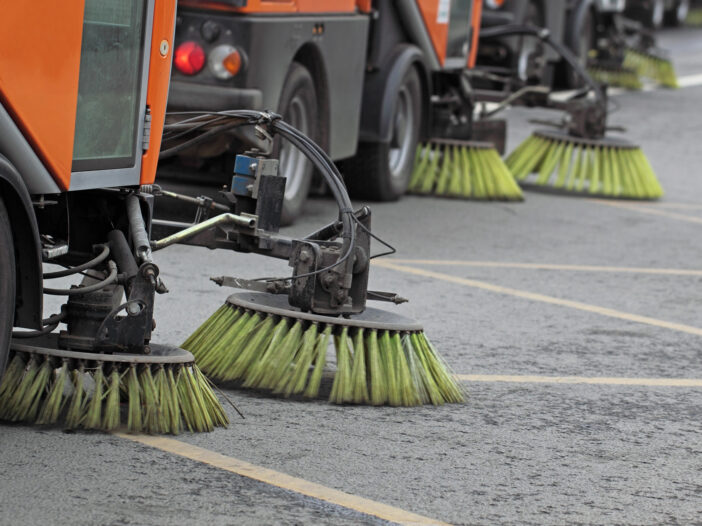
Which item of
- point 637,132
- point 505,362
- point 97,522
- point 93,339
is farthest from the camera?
point 637,132

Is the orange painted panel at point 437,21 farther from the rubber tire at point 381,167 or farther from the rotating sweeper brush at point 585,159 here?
the rotating sweeper brush at point 585,159

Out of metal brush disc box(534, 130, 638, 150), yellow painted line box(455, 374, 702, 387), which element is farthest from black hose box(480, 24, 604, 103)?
yellow painted line box(455, 374, 702, 387)

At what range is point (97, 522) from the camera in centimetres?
359

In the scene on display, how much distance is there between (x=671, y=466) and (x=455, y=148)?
640 centimetres

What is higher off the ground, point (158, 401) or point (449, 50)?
point (449, 50)

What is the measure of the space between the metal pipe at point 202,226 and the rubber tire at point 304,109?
3014 mm

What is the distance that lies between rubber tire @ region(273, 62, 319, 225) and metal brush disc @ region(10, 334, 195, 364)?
3.87 meters

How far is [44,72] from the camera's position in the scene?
12.9ft

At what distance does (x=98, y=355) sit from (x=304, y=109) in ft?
15.0

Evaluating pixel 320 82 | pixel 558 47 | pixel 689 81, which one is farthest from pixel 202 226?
pixel 689 81

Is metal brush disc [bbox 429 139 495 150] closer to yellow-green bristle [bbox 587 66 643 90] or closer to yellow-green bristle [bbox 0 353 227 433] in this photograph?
yellow-green bristle [bbox 0 353 227 433]

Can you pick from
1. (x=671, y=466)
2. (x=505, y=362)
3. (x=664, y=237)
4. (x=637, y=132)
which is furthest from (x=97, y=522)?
(x=637, y=132)

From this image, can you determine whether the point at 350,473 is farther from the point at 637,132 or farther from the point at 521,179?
the point at 637,132

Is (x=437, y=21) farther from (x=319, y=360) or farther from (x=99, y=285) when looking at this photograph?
(x=99, y=285)
